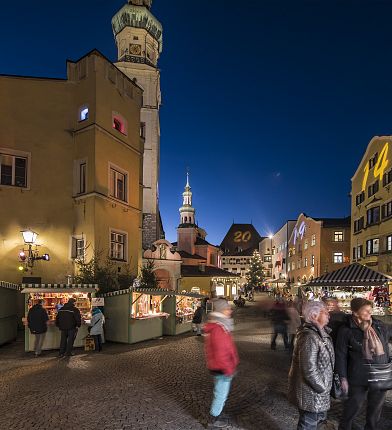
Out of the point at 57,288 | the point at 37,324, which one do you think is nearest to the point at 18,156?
the point at 57,288

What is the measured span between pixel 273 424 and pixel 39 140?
18.7 metres

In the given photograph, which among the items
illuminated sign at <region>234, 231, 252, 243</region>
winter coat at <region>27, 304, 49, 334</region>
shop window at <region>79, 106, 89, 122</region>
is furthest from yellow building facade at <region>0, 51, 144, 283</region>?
illuminated sign at <region>234, 231, 252, 243</region>

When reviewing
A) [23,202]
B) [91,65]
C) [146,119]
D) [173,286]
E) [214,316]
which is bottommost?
[173,286]

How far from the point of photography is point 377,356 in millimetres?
5188

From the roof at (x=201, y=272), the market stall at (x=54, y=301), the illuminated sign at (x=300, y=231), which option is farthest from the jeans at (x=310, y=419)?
the illuminated sign at (x=300, y=231)

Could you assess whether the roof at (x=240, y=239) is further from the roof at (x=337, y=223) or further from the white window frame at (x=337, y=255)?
the white window frame at (x=337, y=255)

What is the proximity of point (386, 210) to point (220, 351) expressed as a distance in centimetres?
3329

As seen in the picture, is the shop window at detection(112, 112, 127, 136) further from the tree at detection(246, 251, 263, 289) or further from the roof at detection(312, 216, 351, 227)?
the tree at detection(246, 251, 263, 289)

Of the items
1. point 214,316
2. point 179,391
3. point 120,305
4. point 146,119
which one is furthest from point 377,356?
point 146,119

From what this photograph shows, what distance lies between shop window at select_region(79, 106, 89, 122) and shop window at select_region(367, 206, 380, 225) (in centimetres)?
2774

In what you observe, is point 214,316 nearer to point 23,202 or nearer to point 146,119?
point 23,202

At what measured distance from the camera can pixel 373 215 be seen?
38.0 metres

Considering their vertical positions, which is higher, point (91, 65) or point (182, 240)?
point (91, 65)

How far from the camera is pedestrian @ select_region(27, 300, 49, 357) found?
43.7ft
